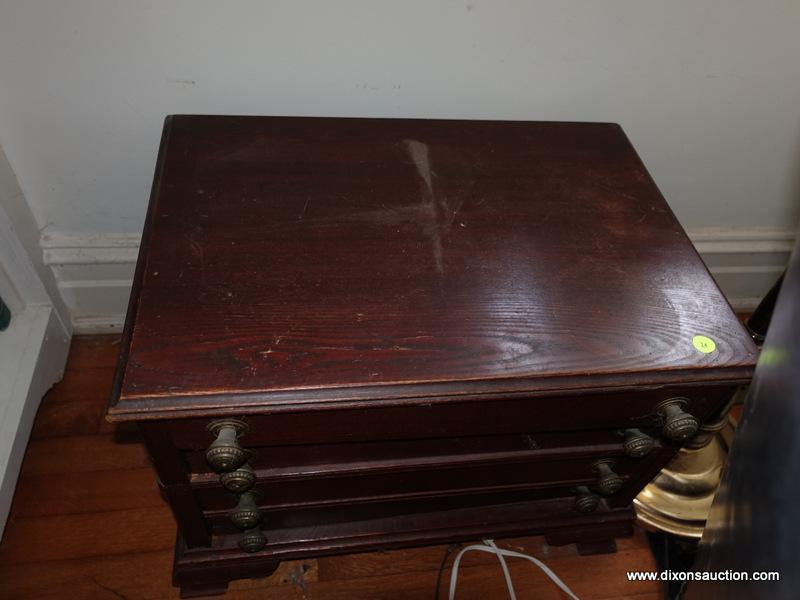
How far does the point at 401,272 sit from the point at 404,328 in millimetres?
95

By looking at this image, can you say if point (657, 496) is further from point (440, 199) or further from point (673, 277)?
point (440, 199)

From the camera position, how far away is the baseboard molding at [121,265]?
126cm

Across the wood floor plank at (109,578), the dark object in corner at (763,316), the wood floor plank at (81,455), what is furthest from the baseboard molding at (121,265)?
the wood floor plank at (109,578)

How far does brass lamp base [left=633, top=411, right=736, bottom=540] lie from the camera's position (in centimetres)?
118

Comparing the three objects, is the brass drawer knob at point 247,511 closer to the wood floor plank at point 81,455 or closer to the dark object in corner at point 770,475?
the wood floor plank at point 81,455

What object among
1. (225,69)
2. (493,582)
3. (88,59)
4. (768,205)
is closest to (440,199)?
(225,69)

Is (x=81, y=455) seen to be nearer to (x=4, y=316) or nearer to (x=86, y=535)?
(x=86, y=535)

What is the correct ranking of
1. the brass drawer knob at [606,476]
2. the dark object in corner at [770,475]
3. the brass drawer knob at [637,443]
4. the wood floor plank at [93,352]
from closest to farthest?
1. the dark object in corner at [770,475]
2. the brass drawer knob at [637,443]
3. the brass drawer knob at [606,476]
4. the wood floor plank at [93,352]

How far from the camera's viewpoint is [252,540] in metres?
0.95

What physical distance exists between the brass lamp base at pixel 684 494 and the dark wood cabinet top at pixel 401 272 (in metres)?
0.53

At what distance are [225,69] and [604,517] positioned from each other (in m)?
1.03

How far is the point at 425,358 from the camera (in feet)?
2.31

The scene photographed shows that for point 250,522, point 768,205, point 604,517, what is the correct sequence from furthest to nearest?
point 768,205 < point 604,517 < point 250,522

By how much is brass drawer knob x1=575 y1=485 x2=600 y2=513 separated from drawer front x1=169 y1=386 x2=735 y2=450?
0.24m
